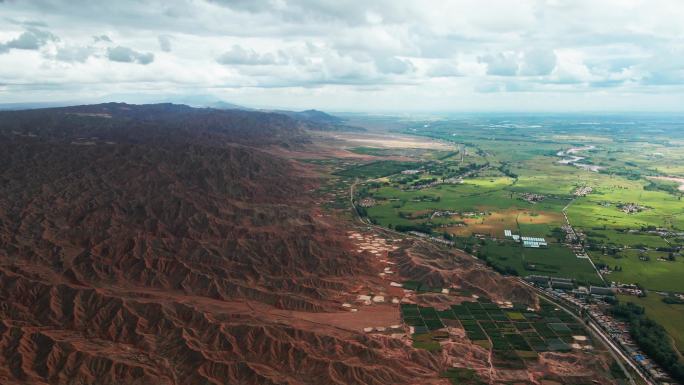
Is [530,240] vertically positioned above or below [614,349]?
above

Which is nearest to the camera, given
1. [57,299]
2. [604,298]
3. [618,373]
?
[618,373]

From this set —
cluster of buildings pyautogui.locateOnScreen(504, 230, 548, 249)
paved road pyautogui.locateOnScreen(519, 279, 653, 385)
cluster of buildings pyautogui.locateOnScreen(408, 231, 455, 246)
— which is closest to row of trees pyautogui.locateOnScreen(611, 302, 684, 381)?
paved road pyautogui.locateOnScreen(519, 279, 653, 385)

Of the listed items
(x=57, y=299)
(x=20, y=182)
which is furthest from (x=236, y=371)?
(x=20, y=182)

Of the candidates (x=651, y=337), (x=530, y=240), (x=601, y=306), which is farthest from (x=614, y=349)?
(x=530, y=240)

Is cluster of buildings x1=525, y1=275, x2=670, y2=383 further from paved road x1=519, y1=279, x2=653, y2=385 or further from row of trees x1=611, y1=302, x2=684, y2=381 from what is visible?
row of trees x1=611, y1=302, x2=684, y2=381

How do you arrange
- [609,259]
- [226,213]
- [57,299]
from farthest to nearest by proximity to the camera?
[226,213], [609,259], [57,299]

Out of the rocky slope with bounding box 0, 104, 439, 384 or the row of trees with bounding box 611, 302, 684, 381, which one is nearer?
the rocky slope with bounding box 0, 104, 439, 384

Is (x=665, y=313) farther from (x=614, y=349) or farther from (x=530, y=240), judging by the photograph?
(x=530, y=240)

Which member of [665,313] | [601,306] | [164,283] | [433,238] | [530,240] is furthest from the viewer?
[433,238]

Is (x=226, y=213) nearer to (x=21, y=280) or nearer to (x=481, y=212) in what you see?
(x=21, y=280)

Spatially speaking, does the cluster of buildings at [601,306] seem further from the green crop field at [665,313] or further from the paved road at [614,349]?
the green crop field at [665,313]

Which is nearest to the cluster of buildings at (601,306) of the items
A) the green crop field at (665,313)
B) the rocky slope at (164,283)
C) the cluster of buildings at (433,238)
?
the green crop field at (665,313)
